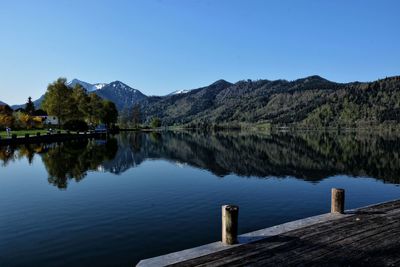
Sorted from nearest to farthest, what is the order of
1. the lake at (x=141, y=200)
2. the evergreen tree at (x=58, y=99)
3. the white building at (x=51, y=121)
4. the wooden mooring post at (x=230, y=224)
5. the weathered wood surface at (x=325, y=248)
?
1. the weathered wood surface at (x=325, y=248)
2. the wooden mooring post at (x=230, y=224)
3. the lake at (x=141, y=200)
4. the evergreen tree at (x=58, y=99)
5. the white building at (x=51, y=121)

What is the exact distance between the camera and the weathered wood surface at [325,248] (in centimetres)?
1329

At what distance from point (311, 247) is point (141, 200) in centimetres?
2013

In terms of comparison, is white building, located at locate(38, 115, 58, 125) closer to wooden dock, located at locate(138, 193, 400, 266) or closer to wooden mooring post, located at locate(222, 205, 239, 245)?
wooden mooring post, located at locate(222, 205, 239, 245)

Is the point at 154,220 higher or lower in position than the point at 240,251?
lower

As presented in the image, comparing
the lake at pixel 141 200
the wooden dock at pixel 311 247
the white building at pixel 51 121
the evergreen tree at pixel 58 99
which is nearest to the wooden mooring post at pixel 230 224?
the wooden dock at pixel 311 247

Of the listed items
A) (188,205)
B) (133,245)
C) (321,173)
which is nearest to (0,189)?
(188,205)

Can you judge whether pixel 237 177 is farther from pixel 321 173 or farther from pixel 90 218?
pixel 90 218

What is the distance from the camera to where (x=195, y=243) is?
2025 cm

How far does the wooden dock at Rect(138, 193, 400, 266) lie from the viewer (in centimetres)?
1331

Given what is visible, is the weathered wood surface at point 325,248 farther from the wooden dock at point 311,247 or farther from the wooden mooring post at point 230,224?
the wooden mooring post at point 230,224

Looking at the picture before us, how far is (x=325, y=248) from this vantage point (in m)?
14.7

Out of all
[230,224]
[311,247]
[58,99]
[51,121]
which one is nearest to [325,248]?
[311,247]

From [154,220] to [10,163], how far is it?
136 feet

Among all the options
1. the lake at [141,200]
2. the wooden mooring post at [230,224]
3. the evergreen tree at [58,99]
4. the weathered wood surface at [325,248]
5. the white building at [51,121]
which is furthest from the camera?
the white building at [51,121]
